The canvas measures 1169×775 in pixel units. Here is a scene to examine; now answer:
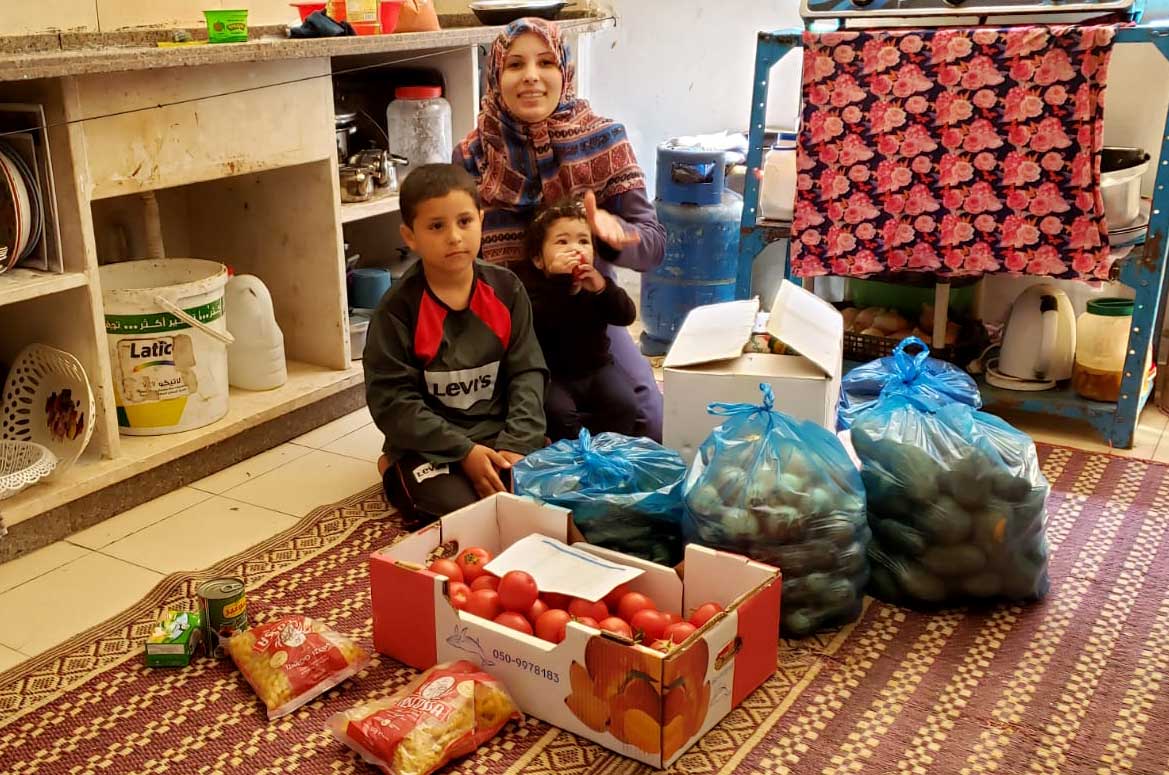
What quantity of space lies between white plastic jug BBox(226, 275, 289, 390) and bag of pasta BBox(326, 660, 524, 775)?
131cm

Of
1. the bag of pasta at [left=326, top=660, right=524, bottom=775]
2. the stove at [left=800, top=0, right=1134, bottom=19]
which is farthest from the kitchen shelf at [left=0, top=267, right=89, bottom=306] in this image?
the stove at [left=800, top=0, right=1134, bottom=19]

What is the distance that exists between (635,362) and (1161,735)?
1.34 m

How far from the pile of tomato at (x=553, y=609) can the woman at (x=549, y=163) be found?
2.79 feet

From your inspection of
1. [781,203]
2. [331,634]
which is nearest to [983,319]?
[781,203]

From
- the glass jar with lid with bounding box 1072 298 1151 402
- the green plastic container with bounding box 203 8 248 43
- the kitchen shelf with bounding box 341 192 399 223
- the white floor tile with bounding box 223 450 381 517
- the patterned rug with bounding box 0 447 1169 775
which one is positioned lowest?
the patterned rug with bounding box 0 447 1169 775

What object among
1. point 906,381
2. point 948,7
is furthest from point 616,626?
point 948,7

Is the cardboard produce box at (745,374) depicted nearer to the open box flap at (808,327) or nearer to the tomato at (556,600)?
the open box flap at (808,327)

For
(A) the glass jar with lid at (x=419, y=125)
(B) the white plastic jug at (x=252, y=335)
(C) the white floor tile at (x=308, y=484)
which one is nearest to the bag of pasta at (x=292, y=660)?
(C) the white floor tile at (x=308, y=484)

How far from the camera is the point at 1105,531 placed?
7.25 feet

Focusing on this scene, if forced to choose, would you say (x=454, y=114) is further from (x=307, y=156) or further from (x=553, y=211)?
(x=553, y=211)

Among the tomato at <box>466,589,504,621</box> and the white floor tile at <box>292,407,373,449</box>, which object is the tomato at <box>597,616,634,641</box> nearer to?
the tomato at <box>466,589,504,621</box>

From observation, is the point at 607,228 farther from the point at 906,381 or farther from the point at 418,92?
the point at 418,92

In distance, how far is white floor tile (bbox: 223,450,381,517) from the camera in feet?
7.83

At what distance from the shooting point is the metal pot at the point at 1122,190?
246 centimetres
